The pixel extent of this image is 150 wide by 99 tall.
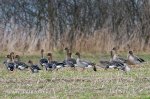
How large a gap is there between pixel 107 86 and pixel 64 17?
1621 centimetres

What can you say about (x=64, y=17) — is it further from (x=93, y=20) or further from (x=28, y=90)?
(x=28, y=90)

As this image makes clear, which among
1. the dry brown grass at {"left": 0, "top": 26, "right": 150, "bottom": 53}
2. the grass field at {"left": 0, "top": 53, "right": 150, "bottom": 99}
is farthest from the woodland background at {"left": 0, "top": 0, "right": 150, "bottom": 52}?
the grass field at {"left": 0, "top": 53, "right": 150, "bottom": 99}

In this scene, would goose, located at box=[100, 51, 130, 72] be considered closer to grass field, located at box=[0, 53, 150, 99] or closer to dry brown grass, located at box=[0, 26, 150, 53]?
grass field, located at box=[0, 53, 150, 99]

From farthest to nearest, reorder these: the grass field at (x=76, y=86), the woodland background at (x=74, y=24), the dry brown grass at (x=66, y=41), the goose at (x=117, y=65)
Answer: the woodland background at (x=74, y=24)
the dry brown grass at (x=66, y=41)
the goose at (x=117, y=65)
the grass field at (x=76, y=86)

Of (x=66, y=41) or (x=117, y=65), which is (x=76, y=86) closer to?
(x=117, y=65)

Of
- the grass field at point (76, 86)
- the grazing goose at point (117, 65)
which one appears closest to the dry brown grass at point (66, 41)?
the grazing goose at point (117, 65)

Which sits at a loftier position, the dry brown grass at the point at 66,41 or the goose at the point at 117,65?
the dry brown grass at the point at 66,41

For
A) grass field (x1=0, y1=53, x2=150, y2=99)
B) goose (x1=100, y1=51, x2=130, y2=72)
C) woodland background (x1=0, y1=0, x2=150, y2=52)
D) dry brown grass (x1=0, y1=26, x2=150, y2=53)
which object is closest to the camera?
Result: grass field (x1=0, y1=53, x2=150, y2=99)

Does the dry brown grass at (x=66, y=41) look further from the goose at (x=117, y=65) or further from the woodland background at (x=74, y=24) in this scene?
the goose at (x=117, y=65)

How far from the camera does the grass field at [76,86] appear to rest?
11.9 meters

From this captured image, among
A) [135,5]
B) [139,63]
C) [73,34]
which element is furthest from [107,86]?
[135,5]

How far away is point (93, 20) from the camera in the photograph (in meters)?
29.4

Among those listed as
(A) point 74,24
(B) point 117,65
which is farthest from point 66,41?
(B) point 117,65

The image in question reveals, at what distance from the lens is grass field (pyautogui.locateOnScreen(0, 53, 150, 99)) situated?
11.9 m
